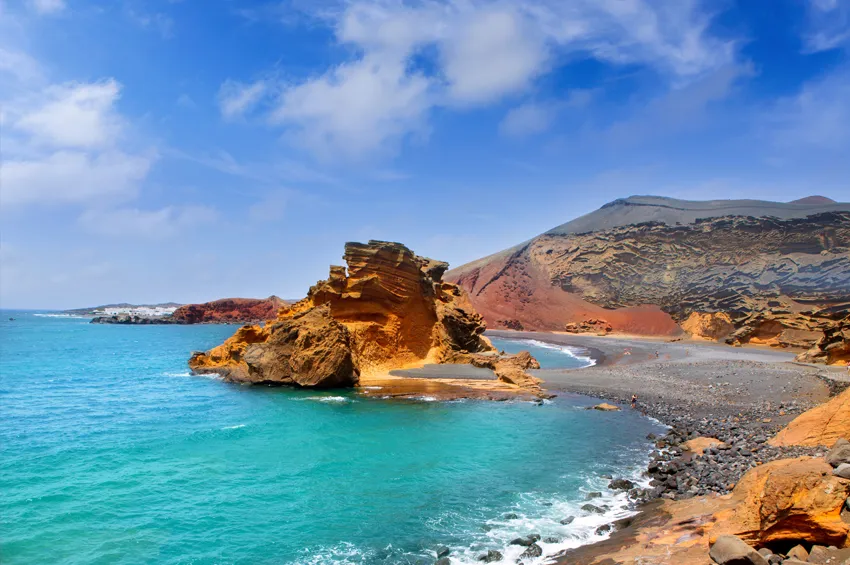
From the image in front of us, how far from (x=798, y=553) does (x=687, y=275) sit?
79.7 m

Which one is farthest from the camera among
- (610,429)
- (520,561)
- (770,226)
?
(770,226)

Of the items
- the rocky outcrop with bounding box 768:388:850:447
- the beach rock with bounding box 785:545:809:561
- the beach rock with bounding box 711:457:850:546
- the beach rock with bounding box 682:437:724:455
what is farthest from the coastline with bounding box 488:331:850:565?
the beach rock with bounding box 785:545:809:561

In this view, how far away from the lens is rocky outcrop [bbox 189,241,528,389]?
26.3 m

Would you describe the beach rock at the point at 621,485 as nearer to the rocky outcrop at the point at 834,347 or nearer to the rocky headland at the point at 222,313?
the rocky outcrop at the point at 834,347

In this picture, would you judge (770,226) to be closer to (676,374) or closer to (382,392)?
(676,374)

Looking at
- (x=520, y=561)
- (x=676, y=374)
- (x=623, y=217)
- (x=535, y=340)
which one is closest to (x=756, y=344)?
(x=676, y=374)

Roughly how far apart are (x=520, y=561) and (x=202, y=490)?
7.88m

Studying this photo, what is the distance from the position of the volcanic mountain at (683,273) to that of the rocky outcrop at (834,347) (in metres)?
5.23

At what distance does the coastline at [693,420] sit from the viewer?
28.8 feet

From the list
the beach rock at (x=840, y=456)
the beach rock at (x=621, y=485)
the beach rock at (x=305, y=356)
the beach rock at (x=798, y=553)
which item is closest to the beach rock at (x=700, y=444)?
the beach rock at (x=621, y=485)

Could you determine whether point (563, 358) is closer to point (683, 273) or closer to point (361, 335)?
point (361, 335)

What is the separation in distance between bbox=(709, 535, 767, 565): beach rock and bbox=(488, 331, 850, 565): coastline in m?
0.73

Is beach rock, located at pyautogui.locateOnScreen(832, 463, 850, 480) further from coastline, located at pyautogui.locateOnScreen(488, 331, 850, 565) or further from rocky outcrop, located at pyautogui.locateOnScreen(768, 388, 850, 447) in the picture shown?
rocky outcrop, located at pyautogui.locateOnScreen(768, 388, 850, 447)

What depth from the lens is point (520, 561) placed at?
873 cm
